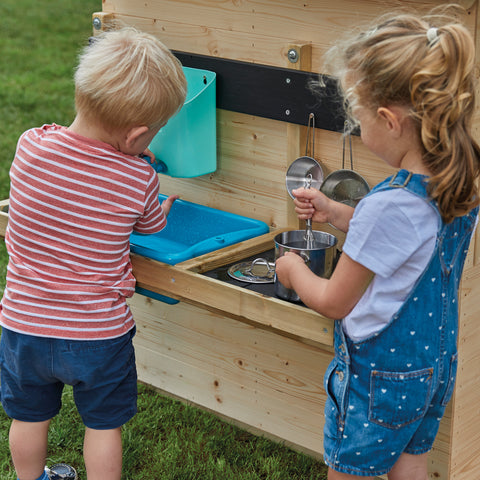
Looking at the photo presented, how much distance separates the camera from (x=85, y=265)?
226cm

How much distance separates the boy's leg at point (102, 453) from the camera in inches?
95.2

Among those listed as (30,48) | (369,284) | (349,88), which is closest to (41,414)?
(369,284)

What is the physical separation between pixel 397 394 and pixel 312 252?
0.45 m

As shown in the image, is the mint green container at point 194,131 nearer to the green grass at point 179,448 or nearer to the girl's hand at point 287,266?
the girl's hand at point 287,266

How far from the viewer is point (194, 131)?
276 cm

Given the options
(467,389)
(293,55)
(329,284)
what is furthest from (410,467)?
(293,55)

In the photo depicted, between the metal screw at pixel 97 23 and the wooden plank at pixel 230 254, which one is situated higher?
the metal screw at pixel 97 23

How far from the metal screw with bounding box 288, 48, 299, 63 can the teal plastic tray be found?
21.0 inches

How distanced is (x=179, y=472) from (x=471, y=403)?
979mm

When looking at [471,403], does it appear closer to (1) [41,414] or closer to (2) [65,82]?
(1) [41,414]

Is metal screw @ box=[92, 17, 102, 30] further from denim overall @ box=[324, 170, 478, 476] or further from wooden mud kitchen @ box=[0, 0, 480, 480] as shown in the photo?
denim overall @ box=[324, 170, 478, 476]

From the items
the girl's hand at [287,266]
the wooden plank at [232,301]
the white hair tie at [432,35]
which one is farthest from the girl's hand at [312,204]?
the white hair tie at [432,35]

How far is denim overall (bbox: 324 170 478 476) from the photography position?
192 cm

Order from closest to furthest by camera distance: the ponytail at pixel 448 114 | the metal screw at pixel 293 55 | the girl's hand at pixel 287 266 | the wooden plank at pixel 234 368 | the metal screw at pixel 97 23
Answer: the ponytail at pixel 448 114, the girl's hand at pixel 287 266, the metal screw at pixel 293 55, the wooden plank at pixel 234 368, the metal screw at pixel 97 23
